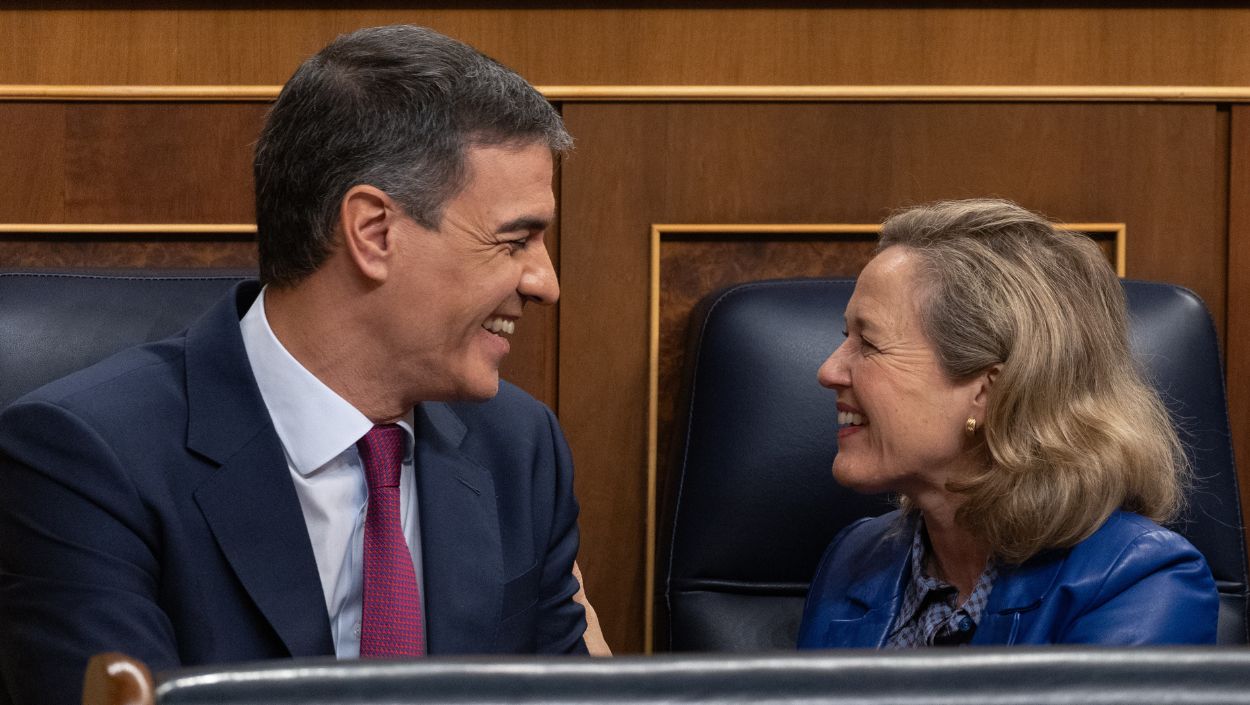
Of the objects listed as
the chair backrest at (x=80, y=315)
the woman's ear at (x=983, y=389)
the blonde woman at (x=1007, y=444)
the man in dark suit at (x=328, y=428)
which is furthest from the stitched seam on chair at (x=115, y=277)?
the woman's ear at (x=983, y=389)

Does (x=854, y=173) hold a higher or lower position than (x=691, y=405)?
higher

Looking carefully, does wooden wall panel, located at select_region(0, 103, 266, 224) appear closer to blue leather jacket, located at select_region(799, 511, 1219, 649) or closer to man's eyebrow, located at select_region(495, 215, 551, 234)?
man's eyebrow, located at select_region(495, 215, 551, 234)

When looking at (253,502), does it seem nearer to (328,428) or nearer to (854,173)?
(328,428)

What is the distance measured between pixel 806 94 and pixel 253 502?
101 cm

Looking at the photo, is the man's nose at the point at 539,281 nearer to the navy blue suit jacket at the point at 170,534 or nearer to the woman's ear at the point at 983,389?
the navy blue suit jacket at the point at 170,534

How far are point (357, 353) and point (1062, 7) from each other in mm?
1133

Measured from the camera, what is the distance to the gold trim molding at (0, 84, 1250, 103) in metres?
1.91

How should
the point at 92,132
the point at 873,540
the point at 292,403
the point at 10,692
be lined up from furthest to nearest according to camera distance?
1. the point at 92,132
2. the point at 873,540
3. the point at 292,403
4. the point at 10,692

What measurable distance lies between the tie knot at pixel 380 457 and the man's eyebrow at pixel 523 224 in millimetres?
233

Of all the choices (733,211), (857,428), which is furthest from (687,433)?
(733,211)

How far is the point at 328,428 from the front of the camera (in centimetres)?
135

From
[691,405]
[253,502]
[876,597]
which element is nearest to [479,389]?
[253,502]

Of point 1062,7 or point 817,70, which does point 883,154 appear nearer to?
point 817,70

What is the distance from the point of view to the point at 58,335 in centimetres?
150
